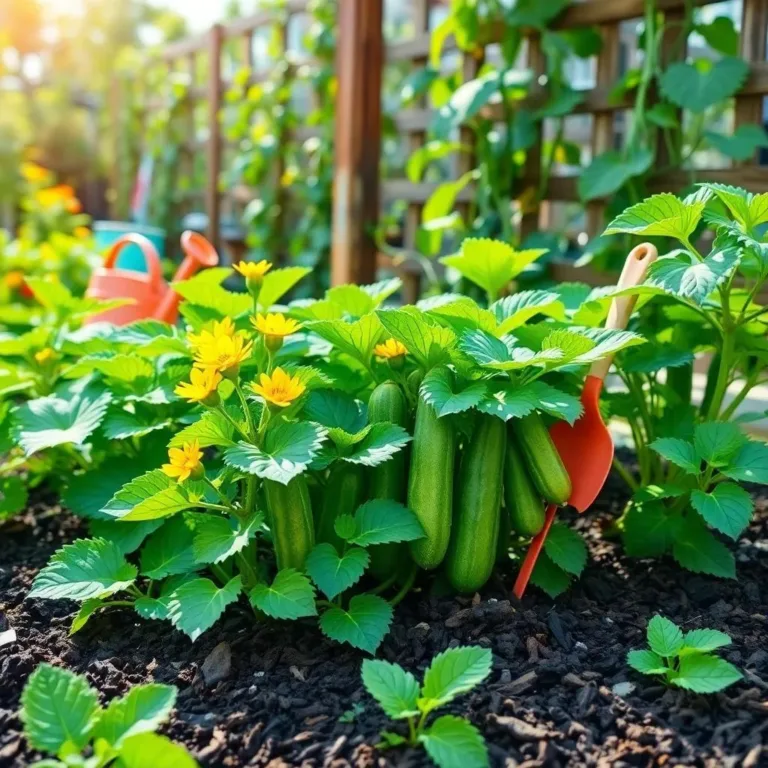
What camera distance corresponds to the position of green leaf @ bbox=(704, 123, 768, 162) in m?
2.31

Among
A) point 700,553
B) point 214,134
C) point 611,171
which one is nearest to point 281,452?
point 700,553

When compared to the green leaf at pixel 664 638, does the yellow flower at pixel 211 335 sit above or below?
above

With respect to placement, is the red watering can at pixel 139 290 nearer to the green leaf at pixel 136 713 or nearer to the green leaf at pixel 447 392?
the green leaf at pixel 447 392

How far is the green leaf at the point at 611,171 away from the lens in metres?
2.45

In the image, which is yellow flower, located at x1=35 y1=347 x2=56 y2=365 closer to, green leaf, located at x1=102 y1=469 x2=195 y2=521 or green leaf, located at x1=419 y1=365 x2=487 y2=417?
green leaf, located at x1=102 y1=469 x2=195 y2=521

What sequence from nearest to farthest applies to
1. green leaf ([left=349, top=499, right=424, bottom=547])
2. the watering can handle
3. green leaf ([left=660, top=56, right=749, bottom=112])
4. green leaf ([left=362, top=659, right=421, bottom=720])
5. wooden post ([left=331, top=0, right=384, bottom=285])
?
green leaf ([left=362, top=659, right=421, bottom=720]) < green leaf ([left=349, top=499, right=424, bottom=547]) < green leaf ([left=660, top=56, right=749, bottom=112]) < the watering can handle < wooden post ([left=331, top=0, right=384, bottom=285])

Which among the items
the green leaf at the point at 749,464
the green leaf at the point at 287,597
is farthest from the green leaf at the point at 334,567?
the green leaf at the point at 749,464

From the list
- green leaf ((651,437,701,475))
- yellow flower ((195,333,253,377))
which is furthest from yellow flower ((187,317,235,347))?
green leaf ((651,437,701,475))

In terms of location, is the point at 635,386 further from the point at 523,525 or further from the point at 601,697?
the point at 601,697

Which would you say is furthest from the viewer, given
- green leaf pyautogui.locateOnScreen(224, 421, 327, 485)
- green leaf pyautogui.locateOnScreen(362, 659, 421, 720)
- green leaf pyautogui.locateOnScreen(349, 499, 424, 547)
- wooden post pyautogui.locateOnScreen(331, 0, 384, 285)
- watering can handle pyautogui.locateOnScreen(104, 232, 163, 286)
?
wooden post pyautogui.locateOnScreen(331, 0, 384, 285)

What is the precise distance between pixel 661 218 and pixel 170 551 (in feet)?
3.16

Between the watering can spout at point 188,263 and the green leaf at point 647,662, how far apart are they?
1.24 meters

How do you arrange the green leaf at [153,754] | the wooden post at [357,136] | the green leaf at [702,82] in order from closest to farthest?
the green leaf at [153,754] → the green leaf at [702,82] → the wooden post at [357,136]

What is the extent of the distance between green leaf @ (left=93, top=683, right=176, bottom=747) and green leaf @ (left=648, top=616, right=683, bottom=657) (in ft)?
2.14
